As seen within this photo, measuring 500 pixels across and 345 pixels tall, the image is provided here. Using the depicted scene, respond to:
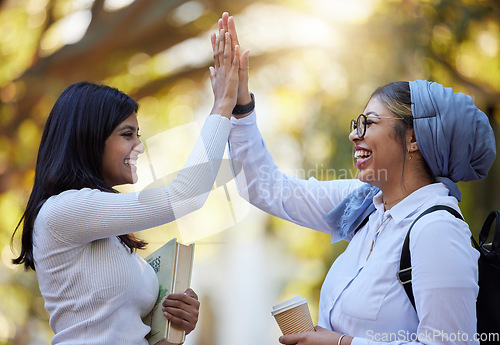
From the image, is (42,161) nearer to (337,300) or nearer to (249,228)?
(337,300)

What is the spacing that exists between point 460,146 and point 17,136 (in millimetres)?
4334

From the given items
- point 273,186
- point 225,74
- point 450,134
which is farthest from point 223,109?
point 450,134

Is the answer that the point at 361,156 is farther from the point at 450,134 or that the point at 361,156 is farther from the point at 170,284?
the point at 170,284

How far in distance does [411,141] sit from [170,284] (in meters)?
0.84

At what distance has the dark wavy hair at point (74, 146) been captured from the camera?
144cm

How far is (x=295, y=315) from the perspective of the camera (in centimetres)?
143

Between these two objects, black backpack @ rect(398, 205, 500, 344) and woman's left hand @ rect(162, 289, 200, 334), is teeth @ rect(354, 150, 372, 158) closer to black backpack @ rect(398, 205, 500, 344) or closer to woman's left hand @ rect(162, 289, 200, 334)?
black backpack @ rect(398, 205, 500, 344)

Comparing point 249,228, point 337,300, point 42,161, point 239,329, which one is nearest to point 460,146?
point 337,300

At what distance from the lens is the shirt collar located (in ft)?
4.86

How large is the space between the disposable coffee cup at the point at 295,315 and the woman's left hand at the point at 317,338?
0.07 ft

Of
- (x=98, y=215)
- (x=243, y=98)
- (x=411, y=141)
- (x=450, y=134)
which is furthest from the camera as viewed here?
(x=243, y=98)

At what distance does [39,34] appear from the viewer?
4715 mm

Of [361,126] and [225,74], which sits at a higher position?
[225,74]

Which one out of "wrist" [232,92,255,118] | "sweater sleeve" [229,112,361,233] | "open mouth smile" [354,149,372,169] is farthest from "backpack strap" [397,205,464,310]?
"wrist" [232,92,255,118]
